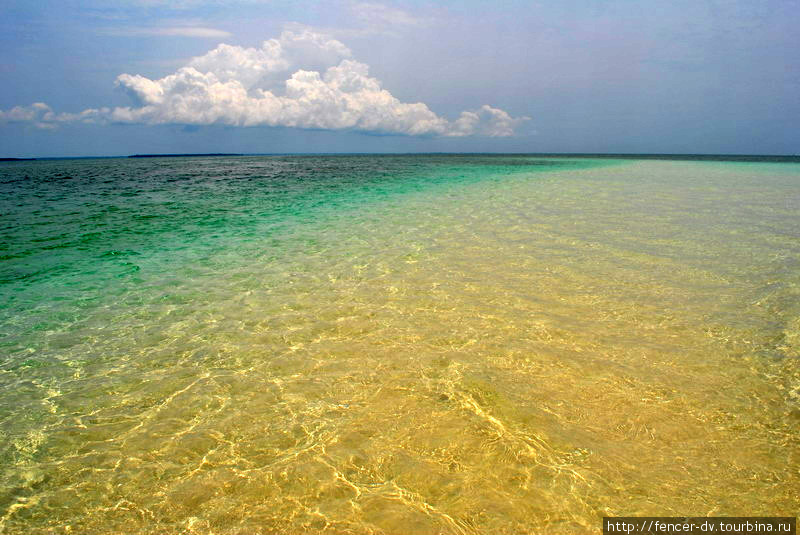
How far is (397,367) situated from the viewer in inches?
191

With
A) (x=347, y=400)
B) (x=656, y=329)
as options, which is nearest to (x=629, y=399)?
(x=656, y=329)

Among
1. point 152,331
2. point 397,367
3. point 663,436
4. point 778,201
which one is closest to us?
point 663,436

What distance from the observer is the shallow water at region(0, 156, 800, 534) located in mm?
3012

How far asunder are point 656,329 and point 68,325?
8.57 m

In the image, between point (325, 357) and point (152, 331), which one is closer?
point (325, 357)

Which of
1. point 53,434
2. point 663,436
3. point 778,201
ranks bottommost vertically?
point 53,434

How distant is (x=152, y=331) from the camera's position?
19.5 ft

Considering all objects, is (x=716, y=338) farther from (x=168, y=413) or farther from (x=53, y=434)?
(x=53, y=434)

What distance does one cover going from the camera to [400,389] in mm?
4418

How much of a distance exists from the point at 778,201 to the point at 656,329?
66.1 ft

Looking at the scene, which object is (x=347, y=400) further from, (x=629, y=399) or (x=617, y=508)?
(x=629, y=399)

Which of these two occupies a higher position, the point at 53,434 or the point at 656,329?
the point at 656,329

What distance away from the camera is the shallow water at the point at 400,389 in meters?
3.01

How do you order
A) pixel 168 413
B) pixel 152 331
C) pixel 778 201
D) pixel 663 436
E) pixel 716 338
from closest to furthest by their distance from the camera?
pixel 663 436 < pixel 168 413 < pixel 716 338 < pixel 152 331 < pixel 778 201
